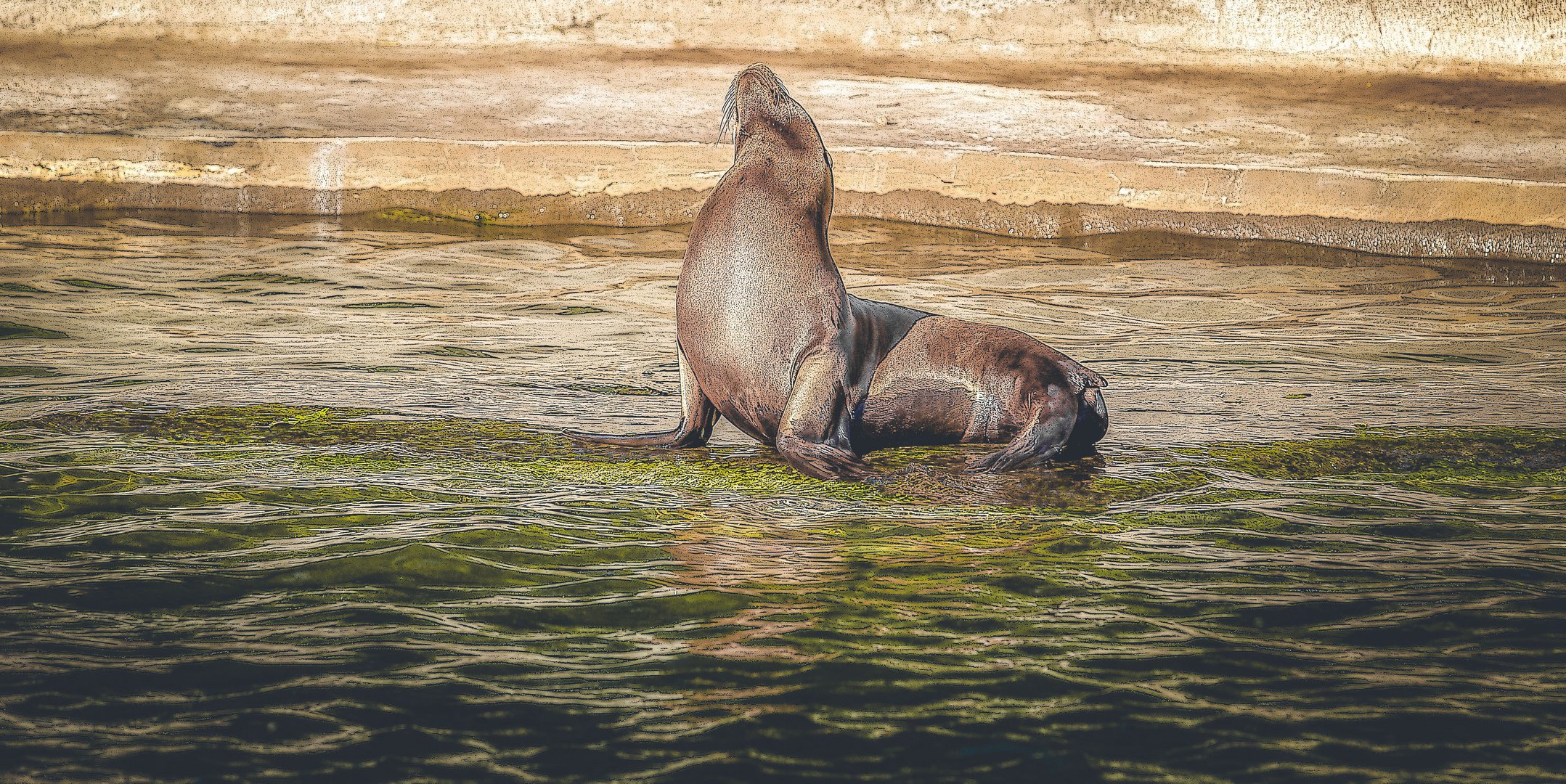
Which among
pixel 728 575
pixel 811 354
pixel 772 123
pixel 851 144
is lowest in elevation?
pixel 728 575

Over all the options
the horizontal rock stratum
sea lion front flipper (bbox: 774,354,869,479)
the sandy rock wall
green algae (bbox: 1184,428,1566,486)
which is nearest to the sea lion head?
sea lion front flipper (bbox: 774,354,869,479)

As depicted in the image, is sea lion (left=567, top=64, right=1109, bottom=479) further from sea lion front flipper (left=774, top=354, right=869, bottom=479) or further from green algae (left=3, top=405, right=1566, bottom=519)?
green algae (left=3, top=405, right=1566, bottom=519)

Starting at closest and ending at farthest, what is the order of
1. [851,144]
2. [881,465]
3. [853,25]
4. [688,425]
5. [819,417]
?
1. [819,417]
2. [881,465]
3. [688,425]
4. [851,144]
5. [853,25]

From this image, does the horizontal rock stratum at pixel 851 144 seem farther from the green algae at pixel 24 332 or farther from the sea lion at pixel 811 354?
the sea lion at pixel 811 354

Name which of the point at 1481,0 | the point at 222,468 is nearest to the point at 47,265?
the point at 222,468

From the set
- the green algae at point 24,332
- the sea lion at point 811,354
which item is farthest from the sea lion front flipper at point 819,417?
the green algae at point 24,332

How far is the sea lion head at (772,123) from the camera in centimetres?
480

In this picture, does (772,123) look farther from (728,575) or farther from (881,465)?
(728,575)

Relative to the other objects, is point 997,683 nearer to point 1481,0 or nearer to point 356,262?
point 356,262

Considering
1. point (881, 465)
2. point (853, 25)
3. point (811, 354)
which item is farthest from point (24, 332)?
point (853, 25)

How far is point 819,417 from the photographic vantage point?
454 cm

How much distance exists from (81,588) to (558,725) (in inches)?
52.3

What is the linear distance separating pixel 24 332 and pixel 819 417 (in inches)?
161

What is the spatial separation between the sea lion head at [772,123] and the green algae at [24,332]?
358 centimetres
